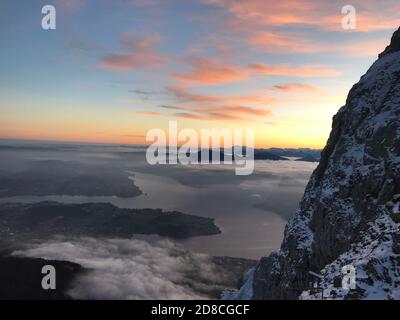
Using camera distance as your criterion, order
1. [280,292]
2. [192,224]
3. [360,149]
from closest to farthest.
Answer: [360,149] < [280,292] < [192,224]

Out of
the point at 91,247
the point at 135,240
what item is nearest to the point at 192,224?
the point at 135,240

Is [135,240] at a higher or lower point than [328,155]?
lower

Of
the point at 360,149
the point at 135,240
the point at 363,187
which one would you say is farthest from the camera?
the point at 135,240

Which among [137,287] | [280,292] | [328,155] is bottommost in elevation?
[137,287]

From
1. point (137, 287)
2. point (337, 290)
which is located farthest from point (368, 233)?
point (137, 287)
